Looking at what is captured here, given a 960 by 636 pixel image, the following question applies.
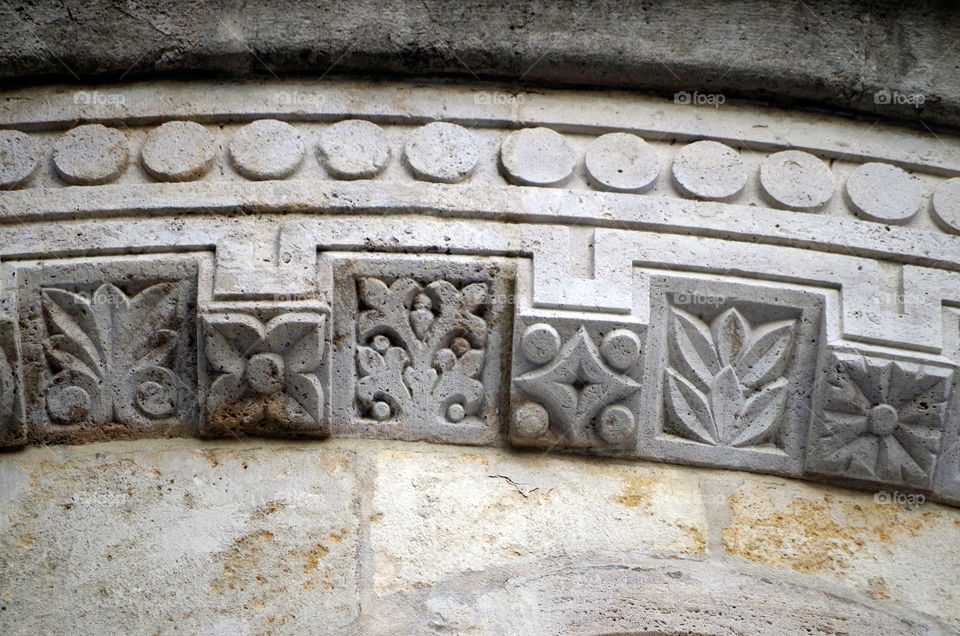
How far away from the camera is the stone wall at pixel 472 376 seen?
6.85ft

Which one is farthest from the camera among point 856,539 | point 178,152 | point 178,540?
point 178,152

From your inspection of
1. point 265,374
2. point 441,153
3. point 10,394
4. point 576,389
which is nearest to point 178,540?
point 265,374

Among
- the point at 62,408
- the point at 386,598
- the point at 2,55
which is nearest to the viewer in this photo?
the point at 386,598

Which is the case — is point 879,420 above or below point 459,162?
below

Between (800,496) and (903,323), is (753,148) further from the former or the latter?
(800,496)

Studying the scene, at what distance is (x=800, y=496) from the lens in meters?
2.26

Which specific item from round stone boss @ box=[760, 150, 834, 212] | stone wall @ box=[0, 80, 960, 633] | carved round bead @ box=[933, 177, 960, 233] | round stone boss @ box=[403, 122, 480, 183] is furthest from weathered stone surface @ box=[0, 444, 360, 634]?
carved round bead @ box=[933, 177, 960, 233]

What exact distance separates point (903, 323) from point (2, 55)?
1912 millimetres

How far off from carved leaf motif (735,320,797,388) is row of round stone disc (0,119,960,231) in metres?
0.27

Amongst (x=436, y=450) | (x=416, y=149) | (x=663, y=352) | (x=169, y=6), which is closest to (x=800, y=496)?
(x=663, y=352)

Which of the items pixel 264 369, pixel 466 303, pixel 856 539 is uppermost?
pixel 466 303

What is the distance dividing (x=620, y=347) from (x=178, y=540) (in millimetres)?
887

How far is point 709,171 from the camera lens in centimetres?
238

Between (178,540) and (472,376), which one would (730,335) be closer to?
(472,376)
